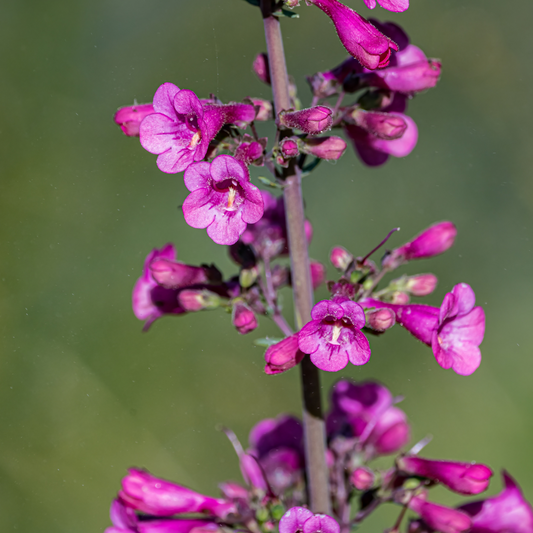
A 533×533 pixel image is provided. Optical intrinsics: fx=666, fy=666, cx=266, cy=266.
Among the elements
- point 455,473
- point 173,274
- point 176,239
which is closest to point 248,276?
point 173,274

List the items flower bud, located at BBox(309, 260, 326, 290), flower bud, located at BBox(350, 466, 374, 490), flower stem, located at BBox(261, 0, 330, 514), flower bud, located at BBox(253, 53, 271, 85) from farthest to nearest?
flower bud, located at BBox(309, 260, 326, 290)
flower bud, located at BBox(350, 466, 374, 490)
flower bud, located at BBox(253, 53, 271, 85)
flower stem, located at BBox(261, 0, 330, 514)

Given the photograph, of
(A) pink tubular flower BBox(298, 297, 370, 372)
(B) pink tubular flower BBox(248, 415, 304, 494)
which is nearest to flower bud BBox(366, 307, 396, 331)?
(A) pink tubular flower BBox(298, 297, 370, 372)

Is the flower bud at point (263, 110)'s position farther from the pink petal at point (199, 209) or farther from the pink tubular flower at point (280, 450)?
the pink tubular flower at point (280, 450)

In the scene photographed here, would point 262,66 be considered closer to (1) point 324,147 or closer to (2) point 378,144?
(1) point 324,147

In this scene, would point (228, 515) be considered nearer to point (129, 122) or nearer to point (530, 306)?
point (129, 122)

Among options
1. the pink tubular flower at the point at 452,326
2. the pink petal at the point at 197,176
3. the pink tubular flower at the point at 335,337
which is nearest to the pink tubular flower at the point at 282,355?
the pink tubular flower at the point at 335,337

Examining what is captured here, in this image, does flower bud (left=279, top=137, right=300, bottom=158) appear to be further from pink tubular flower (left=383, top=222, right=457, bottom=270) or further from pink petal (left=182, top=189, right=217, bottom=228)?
pink tubular flower (left=383, top=222, right=457, bottom=270)

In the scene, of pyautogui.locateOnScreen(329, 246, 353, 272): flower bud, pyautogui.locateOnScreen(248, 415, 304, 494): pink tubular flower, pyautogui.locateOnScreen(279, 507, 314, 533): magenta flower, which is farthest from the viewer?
pyautogui.locateOnScreen(248, 415, 304, 494): pink tubular flower

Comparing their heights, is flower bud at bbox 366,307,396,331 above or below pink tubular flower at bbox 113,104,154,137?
below
